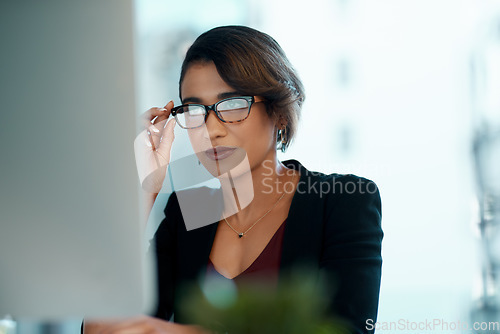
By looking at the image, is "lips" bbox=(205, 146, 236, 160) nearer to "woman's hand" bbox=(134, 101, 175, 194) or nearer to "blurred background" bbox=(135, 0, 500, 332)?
"woman's hand" bbox=(134, 101, 175, 194)

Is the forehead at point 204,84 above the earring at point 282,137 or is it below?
above

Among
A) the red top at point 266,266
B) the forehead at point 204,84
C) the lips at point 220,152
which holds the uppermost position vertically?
the forehead at point 204,84

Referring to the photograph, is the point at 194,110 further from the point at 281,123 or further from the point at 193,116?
the point at 281,123

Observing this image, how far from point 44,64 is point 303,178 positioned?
0.81 metres

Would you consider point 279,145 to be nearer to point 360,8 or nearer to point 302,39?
point 302,39

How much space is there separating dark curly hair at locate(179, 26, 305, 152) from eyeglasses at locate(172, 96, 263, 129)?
0.09 ft

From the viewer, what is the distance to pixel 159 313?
1.14 meters

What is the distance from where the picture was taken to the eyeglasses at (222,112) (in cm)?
111

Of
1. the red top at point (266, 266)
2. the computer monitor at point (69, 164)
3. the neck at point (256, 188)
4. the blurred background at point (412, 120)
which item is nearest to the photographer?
the computer monitor at point (69, 164)

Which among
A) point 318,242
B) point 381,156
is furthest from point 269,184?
point 381,156

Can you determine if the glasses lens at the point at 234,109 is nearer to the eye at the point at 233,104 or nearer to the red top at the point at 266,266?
the eye at the point at 233,104

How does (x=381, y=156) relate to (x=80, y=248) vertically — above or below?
below

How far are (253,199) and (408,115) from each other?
160 cm

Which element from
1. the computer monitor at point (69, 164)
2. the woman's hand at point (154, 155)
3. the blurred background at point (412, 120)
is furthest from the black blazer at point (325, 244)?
the blurred background at point (412, 120)
